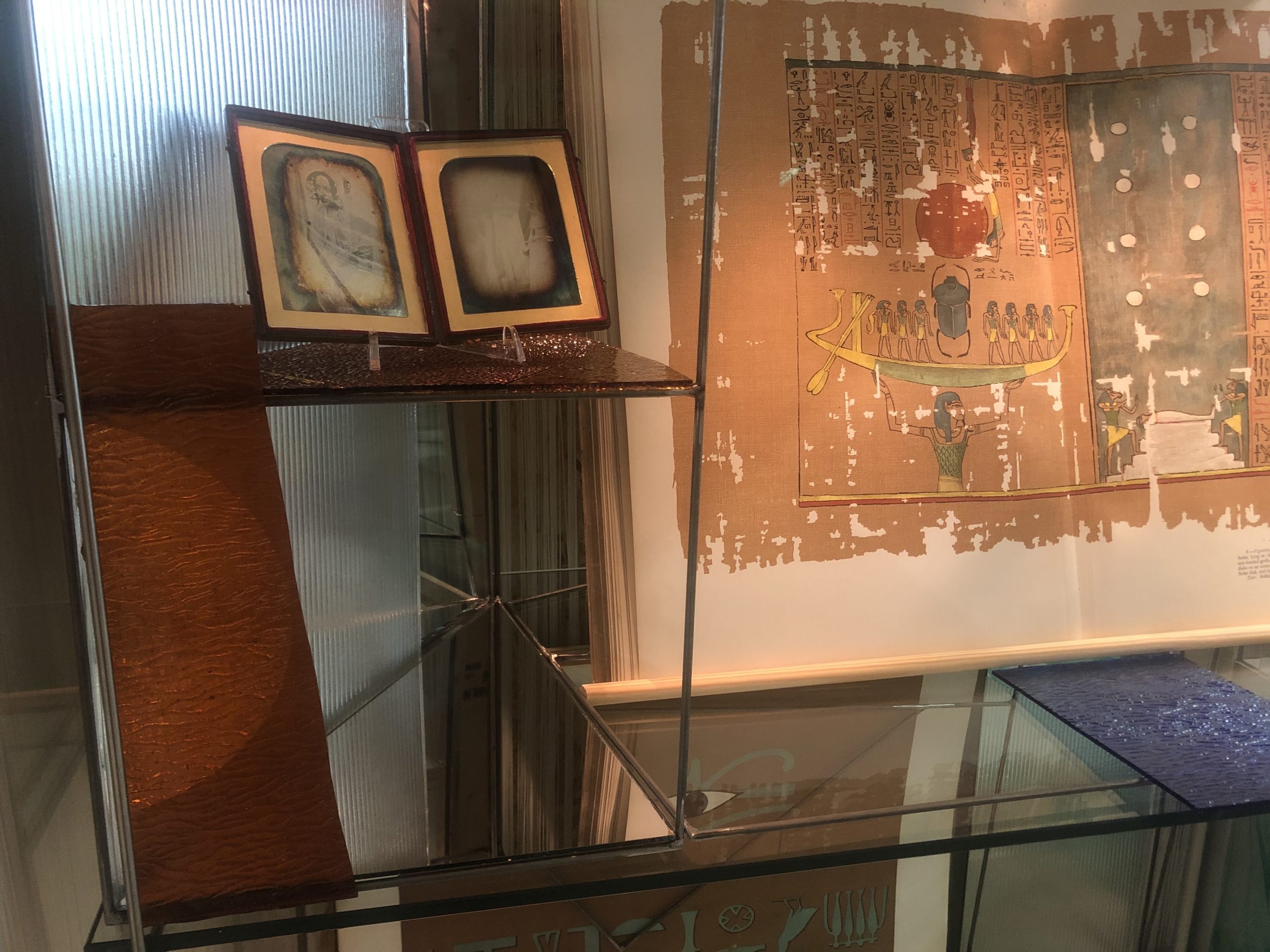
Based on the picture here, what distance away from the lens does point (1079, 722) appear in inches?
33.7

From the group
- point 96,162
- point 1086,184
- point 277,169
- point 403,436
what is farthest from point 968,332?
point 96,162

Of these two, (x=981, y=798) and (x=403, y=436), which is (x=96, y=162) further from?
(x=981, y=798)

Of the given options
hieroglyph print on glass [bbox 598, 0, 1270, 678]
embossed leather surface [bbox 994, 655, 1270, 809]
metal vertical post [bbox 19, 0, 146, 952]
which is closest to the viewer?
metal vertical post [bbox 19, 0, 146, 952]

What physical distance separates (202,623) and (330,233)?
0.27 metres

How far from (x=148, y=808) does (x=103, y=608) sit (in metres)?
0.11

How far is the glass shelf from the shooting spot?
23.4 inches

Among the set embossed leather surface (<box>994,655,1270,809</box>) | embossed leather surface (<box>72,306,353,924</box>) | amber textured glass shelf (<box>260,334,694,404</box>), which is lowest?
embossed leather surface (<box>994,655,1270,809</box>)

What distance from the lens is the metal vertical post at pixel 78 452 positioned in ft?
1.47

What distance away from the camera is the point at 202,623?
1.64 feet

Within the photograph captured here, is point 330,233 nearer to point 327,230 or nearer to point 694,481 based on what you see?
point 327,230

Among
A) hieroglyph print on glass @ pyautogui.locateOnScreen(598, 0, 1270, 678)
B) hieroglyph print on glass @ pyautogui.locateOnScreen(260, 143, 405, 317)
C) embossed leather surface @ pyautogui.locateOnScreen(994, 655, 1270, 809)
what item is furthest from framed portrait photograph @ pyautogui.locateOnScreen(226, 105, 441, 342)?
embossed leather surface @ pyautogui.locateOnScreen(994, 655, 1270, 809)

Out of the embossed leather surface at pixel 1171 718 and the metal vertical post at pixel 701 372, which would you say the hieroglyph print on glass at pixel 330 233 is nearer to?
the metal vertical post at pixel 701 372

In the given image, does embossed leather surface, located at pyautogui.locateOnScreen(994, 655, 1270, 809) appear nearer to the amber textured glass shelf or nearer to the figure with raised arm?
the figure with raised arm

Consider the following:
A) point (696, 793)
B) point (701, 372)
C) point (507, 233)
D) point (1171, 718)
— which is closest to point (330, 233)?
point (507, 233)
